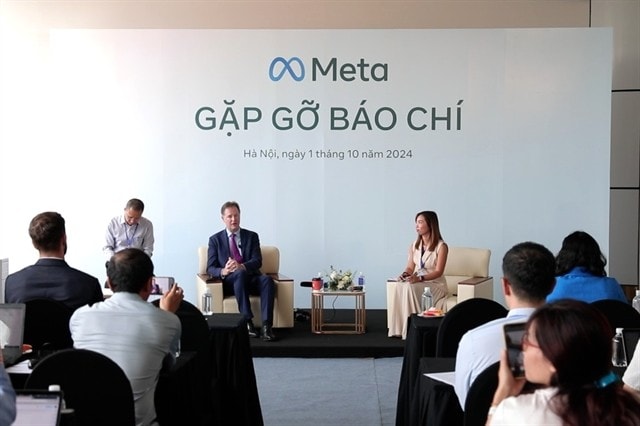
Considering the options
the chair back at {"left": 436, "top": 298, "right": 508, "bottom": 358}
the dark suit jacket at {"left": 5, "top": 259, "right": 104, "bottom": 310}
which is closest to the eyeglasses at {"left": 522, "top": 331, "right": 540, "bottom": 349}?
the chair back at {"left": 436, "top": 298, "right": 508, "bottom": 358}

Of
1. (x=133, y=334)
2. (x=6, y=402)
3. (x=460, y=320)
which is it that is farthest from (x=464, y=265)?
(x=6, y=402)

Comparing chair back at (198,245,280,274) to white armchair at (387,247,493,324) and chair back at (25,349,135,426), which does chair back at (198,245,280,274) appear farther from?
chair back at (25,349,135,426)

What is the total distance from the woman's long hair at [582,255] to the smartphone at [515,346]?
293 centimetres

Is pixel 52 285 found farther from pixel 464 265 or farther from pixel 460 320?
pixel 464 265

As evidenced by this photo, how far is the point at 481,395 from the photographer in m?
3.14

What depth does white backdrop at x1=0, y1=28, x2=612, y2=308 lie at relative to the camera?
966 cm

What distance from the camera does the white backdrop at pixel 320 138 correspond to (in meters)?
9.66

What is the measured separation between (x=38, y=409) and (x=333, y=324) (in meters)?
6.06

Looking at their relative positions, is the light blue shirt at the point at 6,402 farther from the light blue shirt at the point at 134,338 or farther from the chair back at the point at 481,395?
the chair back at the point at 481,395

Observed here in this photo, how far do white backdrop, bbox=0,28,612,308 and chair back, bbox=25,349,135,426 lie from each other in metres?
6.67

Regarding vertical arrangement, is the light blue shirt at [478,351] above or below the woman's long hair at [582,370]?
below

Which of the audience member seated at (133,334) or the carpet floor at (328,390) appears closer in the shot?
the audience member seated at (133,334)

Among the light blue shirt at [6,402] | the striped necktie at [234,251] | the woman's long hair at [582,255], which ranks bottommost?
the light blue shirt at [6,402]

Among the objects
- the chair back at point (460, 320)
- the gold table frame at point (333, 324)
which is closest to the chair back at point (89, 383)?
the chair back at point (460, 320)
